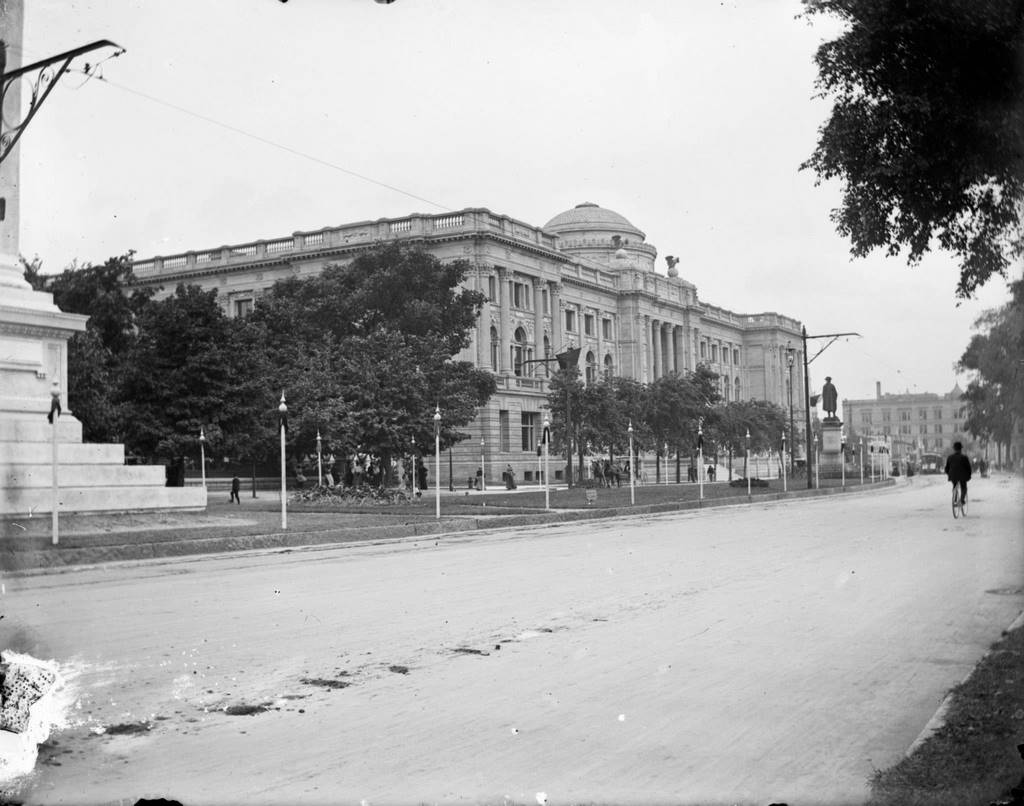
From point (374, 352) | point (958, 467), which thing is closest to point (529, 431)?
point (374, 352)

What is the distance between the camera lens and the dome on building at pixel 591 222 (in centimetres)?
9662

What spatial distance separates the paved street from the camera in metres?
4.56

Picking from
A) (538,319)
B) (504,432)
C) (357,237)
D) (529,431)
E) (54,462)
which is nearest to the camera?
(54,462)

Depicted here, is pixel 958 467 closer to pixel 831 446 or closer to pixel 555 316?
pixel 831 446

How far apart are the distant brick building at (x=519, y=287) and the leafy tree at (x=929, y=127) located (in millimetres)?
53771

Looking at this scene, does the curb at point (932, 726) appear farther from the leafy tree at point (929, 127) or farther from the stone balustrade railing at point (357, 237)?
the stone balustrade railing at point (357, 237)

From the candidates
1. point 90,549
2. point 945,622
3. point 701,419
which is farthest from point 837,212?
point 701,419

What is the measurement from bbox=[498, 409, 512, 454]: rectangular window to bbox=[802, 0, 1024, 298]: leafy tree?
61669 millimetres

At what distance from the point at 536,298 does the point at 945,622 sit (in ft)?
218

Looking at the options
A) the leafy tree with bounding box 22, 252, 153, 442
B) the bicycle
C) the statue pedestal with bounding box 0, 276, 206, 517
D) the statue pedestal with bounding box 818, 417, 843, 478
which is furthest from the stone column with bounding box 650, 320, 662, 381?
the statue pedestal with bounding box 0, 276, 206, 517

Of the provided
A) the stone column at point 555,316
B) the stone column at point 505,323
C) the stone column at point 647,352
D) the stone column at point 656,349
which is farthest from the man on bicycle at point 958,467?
the stone column at point 656,349

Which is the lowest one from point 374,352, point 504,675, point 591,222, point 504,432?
point 504,675

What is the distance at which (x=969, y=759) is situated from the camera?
438 cm

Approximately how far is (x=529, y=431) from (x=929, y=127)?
65.6 meters
